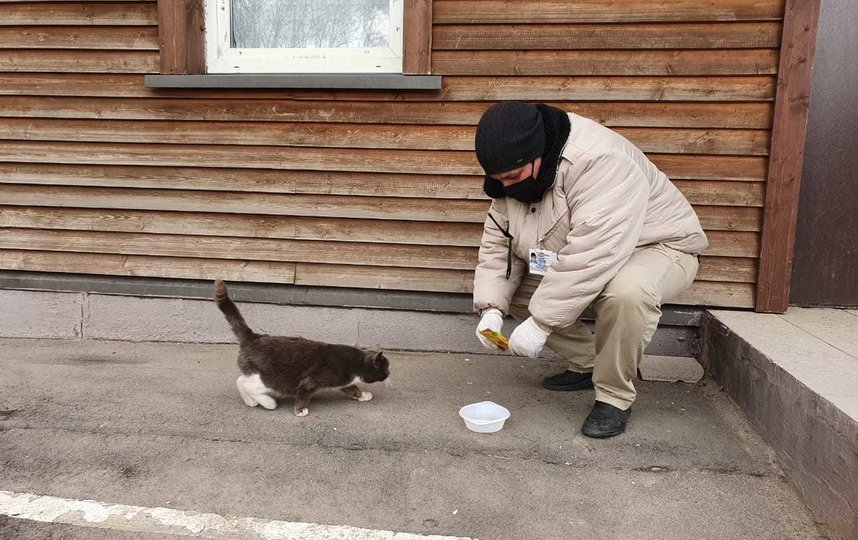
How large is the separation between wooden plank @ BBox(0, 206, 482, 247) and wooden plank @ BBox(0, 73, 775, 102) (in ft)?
2.59

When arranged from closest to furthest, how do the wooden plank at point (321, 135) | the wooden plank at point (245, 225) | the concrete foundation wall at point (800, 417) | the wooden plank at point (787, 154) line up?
the concrete foundation wall at point (800, 417) → the wooden plank at point (787, 154) → the wooden plank at point (321, 135) → the wooden plank at point (245, 225)

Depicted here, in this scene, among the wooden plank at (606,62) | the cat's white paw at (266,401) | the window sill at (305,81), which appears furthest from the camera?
the window sill at (305,81)

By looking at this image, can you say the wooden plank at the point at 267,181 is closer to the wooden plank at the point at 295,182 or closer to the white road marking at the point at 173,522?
the wooden plank at the point at 295,182

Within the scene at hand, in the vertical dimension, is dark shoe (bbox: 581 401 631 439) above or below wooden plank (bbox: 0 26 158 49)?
below

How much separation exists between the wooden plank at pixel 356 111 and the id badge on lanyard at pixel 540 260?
122 cm

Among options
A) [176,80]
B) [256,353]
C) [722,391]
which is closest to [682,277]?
[722,391]

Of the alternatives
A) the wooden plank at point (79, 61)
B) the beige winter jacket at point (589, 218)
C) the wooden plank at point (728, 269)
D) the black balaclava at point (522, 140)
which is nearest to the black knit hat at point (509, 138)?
the black balaclava at point (522, 140)

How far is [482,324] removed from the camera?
3.23m

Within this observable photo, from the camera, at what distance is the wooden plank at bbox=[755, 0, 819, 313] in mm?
3699

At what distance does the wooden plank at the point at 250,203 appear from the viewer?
424 cm

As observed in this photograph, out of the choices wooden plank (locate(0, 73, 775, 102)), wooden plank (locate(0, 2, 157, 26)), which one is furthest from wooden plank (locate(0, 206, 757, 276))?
wooden plank (locate(0, 2, 157, 26))

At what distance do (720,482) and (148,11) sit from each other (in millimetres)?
4262

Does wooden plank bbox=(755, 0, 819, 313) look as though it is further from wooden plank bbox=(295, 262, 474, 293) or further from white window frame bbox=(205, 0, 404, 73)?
white window frame bbox=(205, 0, 404, 73)

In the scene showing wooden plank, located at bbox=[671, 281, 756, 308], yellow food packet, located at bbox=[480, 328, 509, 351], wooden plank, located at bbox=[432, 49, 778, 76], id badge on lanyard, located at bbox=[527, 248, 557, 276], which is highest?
wooden plank, located at bbox=[432, 49, 778, 76]
